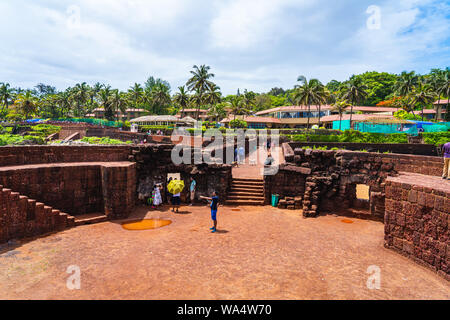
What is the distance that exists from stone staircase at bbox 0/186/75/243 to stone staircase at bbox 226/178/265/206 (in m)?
8.27

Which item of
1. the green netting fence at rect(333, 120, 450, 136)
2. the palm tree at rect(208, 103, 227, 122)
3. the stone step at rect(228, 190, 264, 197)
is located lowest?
the stone step at rect(228, 190, 264, 197)

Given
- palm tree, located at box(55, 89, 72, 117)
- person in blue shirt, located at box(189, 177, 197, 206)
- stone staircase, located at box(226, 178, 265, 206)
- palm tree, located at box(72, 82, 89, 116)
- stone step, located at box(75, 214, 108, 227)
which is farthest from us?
palm tree, located at box(55, 89, 72, 117)

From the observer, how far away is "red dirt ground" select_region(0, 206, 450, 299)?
611 centimetres

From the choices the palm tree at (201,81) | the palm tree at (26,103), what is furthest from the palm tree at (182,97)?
the palm tree at (26,103)

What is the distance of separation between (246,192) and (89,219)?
8.31 m

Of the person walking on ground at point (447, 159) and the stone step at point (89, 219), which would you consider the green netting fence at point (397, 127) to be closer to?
the person walking on ground at point (447, 159)

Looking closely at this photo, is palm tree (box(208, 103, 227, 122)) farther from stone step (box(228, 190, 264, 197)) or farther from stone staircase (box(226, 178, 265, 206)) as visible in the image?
stone step (box(228, 190, 264, 197))

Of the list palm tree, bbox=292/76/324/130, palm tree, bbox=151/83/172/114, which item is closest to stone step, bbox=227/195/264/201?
palm tree, bbox=292/76/324/130

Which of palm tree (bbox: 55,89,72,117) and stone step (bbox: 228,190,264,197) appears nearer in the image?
stone step (bbox: 228,190,264,197)

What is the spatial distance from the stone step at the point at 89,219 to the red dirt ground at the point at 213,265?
45 cm

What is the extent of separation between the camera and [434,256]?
24.0 feet

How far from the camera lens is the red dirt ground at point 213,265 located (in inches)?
241

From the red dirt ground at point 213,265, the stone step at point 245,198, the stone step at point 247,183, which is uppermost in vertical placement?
the stone step at point 247,183

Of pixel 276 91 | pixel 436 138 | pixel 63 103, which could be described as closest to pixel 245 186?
pixel 436 138
